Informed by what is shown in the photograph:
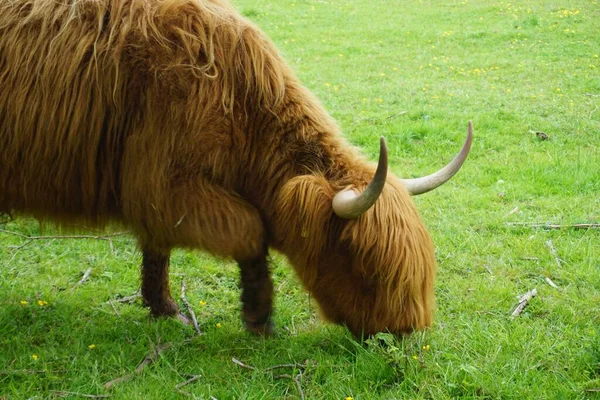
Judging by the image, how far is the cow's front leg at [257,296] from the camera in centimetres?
396

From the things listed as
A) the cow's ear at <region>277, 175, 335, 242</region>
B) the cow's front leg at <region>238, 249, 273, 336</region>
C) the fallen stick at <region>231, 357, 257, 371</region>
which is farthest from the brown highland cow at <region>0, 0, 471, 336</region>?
the fallen stick at <region>231, 357, 257, 371</region>

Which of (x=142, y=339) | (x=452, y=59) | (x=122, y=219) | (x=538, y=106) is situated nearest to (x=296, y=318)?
(x=142, y=339)

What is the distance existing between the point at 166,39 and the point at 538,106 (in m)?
6.14

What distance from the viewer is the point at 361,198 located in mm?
3344

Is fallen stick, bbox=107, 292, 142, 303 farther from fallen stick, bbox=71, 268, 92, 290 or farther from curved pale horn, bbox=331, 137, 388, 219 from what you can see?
curved pale horn, bbox=331, 137, 388, 219

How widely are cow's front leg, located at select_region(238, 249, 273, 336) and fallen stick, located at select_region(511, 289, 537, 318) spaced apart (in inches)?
57.1

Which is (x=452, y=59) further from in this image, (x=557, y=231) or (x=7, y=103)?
(x=7, y=103)

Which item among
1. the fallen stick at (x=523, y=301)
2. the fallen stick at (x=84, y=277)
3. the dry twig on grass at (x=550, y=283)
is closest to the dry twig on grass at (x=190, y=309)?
the fallen stick at (x=84, y=277)

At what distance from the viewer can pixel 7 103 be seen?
373 cm

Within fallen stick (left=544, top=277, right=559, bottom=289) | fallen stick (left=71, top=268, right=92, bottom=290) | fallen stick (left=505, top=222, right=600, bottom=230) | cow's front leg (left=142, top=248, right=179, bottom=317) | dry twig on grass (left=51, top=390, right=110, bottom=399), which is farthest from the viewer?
fallen stick (left=505, top=222, right=600, bottom=230)

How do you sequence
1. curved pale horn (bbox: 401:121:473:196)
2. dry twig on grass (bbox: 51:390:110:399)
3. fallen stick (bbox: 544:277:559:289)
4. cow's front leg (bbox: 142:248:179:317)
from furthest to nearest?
1. fallen stick (bbox: 544:277:559:289)
2. cow's front leg (bbox: 142:248:179:317)
3. curved pale horn (bbox: 401:121:473:196)
4. dry twig on grass (bbox: 51:390:110:399)

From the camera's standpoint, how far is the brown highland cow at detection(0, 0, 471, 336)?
3.58 metres

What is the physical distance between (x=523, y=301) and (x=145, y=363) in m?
2.28

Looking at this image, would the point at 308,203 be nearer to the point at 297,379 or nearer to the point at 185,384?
the point at 297,379
